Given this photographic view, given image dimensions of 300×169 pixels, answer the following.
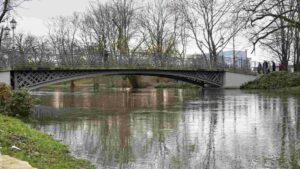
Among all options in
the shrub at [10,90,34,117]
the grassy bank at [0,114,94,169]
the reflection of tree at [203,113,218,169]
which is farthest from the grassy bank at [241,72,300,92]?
the grassy bank at [0,114,94,169]

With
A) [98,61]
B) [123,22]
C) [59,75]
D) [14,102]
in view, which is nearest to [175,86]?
[123,22]

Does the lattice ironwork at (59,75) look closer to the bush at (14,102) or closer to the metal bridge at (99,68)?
the metal bridge at (99,68)

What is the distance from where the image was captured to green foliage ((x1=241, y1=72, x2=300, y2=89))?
46.3 metres

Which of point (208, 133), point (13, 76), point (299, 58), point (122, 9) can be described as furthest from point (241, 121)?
point (122, 9)

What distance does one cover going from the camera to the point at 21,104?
800 inches

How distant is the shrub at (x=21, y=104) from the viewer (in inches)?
787

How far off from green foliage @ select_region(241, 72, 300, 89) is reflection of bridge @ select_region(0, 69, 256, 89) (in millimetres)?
3188

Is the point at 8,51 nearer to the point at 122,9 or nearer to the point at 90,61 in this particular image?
the point at 90,61

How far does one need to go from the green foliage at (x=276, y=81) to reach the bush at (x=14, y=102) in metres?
31.3

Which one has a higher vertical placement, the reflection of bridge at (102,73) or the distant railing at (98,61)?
the distant railing at (98,61)

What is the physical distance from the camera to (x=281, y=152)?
35.6 ft

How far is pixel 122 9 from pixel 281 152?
182 ft

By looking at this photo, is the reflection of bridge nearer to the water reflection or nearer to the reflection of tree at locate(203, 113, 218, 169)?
the water reflection

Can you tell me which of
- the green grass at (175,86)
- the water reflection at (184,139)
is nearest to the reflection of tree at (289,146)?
the water reflection at (184,139)
